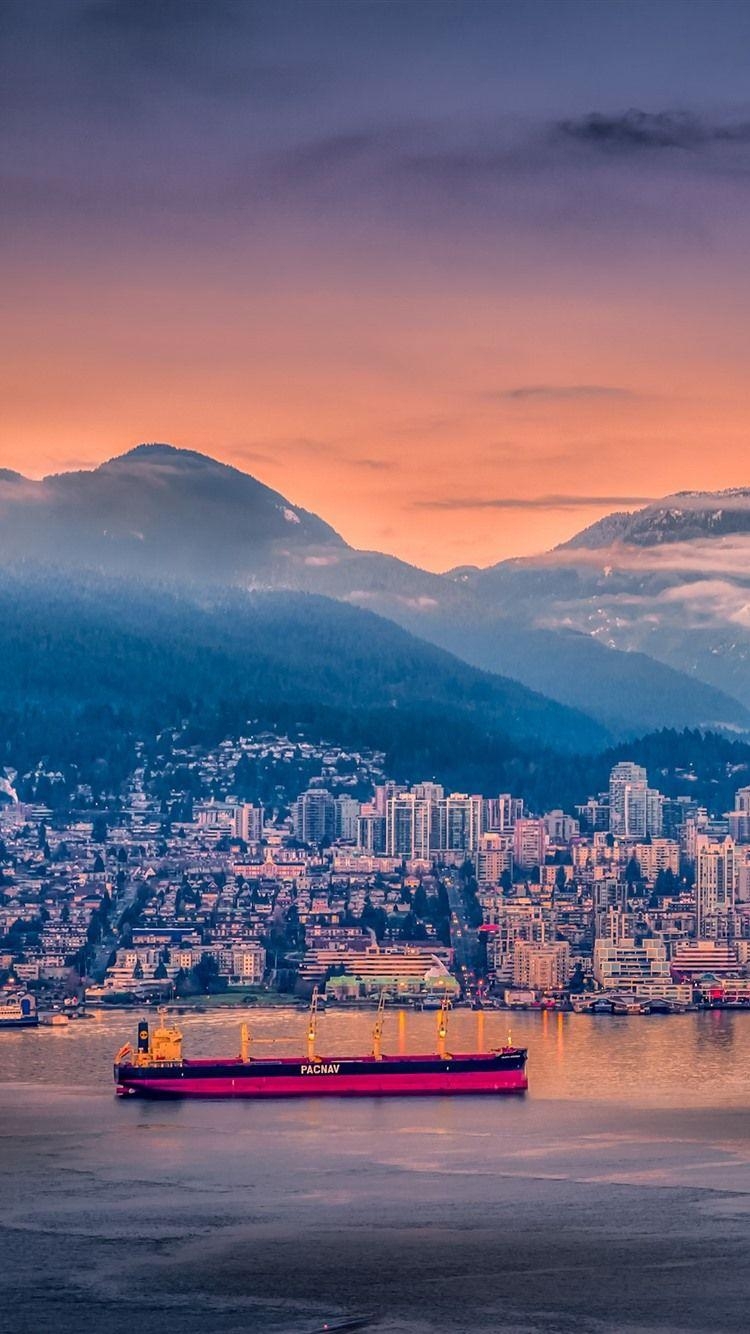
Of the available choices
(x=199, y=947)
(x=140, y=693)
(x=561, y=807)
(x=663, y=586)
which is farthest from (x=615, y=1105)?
(x=663, y=586)

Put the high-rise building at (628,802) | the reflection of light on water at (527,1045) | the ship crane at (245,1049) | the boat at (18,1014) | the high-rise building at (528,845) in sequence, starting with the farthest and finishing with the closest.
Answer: the high-rise building at (628,802), the high-rise building at (528,845), the boat at (18,1014), the ship crane at (245,1049), the reflection of light on water at (527,1045)

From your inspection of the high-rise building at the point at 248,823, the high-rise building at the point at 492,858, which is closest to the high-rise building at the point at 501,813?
the high-rise building at the point at 492,858

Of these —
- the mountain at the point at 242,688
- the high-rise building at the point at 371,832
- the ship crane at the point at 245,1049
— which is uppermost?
the mountain at the point at 242,688

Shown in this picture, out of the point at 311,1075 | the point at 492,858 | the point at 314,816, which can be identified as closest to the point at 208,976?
the point at 311,1075

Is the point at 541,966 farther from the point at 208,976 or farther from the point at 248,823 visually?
the point at 248,823

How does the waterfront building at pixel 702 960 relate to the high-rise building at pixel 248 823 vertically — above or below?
below

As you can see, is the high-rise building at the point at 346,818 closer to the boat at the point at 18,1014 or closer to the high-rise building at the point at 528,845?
the high-rise building at the point at 528,845

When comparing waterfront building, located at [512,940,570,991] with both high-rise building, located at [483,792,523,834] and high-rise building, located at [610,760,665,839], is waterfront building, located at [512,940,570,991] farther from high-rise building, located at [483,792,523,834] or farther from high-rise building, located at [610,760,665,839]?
high-rise building, located at [610,760,665,839]

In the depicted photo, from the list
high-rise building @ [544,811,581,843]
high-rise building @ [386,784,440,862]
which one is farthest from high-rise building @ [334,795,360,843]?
high-rise building @ [544,811,581,843]
